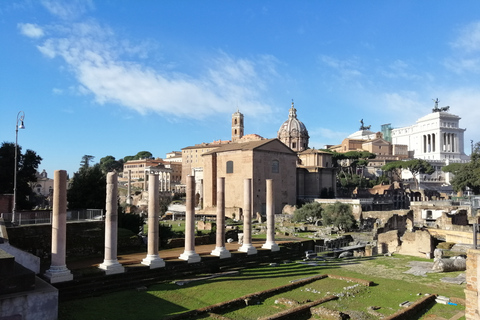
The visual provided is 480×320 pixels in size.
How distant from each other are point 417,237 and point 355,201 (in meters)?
23.5

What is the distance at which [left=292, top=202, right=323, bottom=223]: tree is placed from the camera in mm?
35350

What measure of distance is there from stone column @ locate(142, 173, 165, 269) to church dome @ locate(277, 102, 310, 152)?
56.2 metres

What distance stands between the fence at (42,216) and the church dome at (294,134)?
5357 cm

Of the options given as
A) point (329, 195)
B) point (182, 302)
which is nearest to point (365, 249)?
point (182, 302)

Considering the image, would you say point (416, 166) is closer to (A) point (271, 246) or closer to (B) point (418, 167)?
(B) point (418, 167)

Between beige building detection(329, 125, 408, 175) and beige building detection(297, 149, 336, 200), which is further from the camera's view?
beige building detection(329, 125, 408, 175)

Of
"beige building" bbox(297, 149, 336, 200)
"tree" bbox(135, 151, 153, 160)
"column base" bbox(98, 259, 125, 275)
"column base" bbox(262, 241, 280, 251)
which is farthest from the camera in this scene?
"tree" bbox(135, 151, 153, 160)

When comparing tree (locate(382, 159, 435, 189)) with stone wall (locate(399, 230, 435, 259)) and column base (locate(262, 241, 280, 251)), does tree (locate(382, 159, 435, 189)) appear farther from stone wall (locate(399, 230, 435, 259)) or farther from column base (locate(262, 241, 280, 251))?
column base (locate(262, 241, 280, 251))

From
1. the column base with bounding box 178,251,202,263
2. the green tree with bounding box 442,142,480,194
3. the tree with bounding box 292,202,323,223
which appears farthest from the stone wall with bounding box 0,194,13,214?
the green tree with bounding box 442,142,480,194

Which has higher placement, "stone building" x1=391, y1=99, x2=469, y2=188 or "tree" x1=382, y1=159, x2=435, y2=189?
"stone building" x1=391, y1=99, x2=469, y2=188

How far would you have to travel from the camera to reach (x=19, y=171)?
2917 centimetres

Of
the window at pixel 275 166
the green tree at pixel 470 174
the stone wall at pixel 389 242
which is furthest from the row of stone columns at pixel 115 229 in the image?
the green tree at pixel 470 174

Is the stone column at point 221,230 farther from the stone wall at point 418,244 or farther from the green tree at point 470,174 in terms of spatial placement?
the green tree at point 470,174

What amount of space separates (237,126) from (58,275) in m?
80.2
